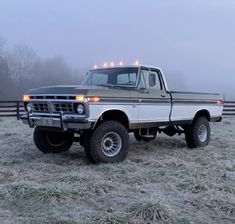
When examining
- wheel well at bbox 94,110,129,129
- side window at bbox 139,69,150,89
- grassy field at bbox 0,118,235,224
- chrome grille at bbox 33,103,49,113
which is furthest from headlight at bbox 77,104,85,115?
side window at bbox 139,69,150,89

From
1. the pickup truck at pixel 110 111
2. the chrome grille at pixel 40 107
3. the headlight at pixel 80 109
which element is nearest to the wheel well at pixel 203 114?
the pickup truck at pixel 110 111

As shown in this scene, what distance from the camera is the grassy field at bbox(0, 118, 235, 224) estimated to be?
4699 mm

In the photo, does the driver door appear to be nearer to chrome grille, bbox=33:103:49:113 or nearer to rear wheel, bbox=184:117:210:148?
rear wheel, bbox=184:117:210:148

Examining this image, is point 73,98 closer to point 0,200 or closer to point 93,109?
point 93,109

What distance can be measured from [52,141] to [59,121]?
1748 millimetres

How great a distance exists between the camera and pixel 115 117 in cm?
834

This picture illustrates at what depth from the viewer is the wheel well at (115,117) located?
26.1ft

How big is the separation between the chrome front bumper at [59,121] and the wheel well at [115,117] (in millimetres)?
478

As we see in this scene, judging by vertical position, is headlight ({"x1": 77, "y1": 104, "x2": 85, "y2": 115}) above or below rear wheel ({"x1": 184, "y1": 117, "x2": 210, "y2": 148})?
above

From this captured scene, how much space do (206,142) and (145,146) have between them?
1691 millimetres

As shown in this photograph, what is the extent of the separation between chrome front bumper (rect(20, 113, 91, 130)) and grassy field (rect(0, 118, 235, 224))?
30.6 inches

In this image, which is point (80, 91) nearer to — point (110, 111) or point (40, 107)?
point (110, 111)

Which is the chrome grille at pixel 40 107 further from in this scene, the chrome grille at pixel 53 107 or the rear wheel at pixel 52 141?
the rear wheel at pixel 52 141

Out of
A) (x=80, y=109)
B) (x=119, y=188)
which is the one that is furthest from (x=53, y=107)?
(x=119, y=188)
